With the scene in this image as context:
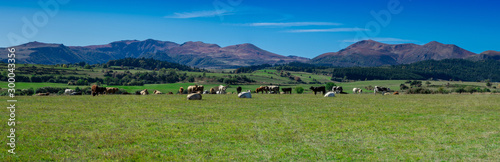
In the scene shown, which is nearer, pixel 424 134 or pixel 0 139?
pixel 0 139

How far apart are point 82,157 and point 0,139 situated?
17.1 feet

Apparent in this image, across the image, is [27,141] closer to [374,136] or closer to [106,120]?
[106,120]

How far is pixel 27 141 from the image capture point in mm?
13164

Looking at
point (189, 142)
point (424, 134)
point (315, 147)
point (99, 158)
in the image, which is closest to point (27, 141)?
point (99, 158)

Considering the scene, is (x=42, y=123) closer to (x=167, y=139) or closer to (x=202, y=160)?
(x=167, y=139)

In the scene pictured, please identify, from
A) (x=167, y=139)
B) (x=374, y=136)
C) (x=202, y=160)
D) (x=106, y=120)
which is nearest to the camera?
(x=202, y=160)

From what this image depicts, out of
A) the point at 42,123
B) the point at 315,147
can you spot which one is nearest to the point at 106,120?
the point at 42,123

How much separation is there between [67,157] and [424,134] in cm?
1518

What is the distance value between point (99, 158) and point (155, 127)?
6.04 metres

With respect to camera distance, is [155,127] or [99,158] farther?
[155,127]

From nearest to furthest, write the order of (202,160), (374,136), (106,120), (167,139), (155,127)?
(202,160) < (167,139) < (374,136) < (155,127) < (106,120)

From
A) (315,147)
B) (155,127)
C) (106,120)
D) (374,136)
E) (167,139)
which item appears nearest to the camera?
(315,147)

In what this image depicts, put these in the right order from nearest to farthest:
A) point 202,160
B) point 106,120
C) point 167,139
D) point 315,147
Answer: point 202,160, point 315,147, point 167,139, point 106,120

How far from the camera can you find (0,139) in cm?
1338
